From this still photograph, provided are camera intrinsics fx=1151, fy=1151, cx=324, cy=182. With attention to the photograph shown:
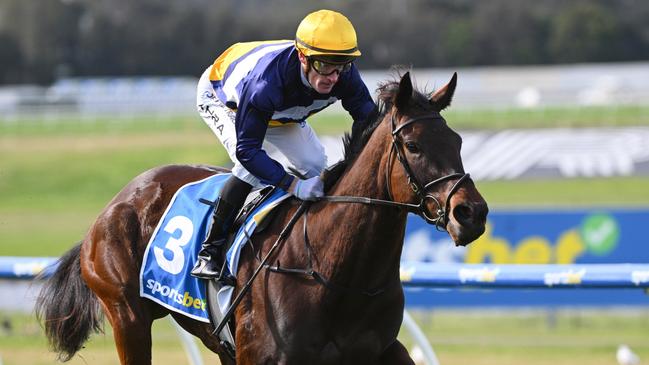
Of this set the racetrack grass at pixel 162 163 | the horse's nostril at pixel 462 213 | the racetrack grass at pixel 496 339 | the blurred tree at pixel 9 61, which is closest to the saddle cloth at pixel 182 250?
the horse's nostril at pixel 462 213

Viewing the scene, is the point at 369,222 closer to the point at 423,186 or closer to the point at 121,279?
the point at 423,186

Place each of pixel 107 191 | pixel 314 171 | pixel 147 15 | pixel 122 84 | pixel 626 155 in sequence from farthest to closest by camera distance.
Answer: pixel 147 15
pixel 122 84
pixel 107 191
pixel 626 155
pixel 314 171

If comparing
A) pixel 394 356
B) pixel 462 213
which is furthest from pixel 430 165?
pixel 394 356

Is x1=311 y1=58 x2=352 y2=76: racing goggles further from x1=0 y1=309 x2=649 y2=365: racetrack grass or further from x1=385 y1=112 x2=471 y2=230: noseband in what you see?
x1=0 y1=309 x2=649 y2=365: racetrack grass

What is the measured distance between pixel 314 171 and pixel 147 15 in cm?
5565

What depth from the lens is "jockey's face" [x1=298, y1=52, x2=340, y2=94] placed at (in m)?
4.20

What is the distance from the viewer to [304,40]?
4.15 m

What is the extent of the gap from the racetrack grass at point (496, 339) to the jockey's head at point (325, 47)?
4.39 metres

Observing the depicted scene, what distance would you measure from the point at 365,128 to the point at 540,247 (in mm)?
6259

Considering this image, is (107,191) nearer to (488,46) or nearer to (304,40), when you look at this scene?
(304,40)

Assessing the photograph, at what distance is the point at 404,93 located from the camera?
13.1 feet

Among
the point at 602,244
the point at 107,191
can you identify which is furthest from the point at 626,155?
the point at 602,244

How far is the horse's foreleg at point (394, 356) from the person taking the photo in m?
4.31

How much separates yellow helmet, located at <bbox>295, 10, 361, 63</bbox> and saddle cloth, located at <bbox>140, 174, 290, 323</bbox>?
66 centimetres
